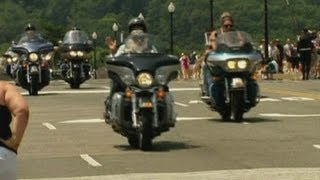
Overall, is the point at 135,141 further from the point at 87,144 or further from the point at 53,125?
the point at 53,125

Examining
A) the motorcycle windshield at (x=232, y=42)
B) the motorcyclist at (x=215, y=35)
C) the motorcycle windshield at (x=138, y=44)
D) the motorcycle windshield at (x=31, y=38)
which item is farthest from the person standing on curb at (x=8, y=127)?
the motorcycle windshield at (x=31, y=38)

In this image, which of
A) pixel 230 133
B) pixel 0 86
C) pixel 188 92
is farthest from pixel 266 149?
pixel 188 92

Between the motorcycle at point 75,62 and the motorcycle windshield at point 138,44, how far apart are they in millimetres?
17941

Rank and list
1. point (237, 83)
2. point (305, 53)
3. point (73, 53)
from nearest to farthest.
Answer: point (237, 83), point (73, 53), point (305, 53)

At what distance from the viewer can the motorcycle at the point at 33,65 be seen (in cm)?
2825

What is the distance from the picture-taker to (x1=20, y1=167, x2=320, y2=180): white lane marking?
36.8ft

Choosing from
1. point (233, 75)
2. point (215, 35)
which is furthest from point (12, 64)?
point (233, 75)

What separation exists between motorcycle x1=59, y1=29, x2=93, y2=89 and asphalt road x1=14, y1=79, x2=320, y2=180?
10.1m

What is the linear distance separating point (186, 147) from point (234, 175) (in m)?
3.08

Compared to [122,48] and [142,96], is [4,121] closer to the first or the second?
[142,96]

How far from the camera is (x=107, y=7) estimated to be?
381 feet

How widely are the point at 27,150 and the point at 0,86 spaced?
25.2ft

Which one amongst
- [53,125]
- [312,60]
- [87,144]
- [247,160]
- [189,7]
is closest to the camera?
[247,160]

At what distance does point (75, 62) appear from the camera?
33.4 meters
